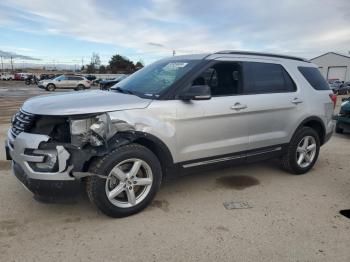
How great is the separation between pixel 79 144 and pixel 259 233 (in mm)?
2045

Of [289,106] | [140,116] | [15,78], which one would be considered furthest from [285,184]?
[15,78]

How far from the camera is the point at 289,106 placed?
498cm

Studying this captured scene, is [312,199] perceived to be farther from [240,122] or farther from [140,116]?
[140,116]

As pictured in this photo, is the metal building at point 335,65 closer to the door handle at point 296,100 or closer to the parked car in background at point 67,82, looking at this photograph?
the parked car in background at point 67,82

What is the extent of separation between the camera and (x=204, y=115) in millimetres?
4086

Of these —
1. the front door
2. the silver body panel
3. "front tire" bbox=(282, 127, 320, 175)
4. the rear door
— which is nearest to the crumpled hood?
the silver body panel

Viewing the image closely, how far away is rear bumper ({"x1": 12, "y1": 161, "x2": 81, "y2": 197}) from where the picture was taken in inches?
133

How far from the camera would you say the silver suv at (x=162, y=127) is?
3443mm

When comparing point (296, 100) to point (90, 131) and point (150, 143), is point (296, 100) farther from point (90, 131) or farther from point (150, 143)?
point (90, 131)

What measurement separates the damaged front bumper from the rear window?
3847mm

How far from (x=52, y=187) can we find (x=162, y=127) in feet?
4.28

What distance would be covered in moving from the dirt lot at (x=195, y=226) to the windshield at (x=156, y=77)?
1.38 metres

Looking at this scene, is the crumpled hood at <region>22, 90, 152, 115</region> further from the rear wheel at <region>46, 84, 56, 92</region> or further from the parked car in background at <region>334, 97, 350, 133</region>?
the rear wheel at <region>46, 84, 56, 92</region>

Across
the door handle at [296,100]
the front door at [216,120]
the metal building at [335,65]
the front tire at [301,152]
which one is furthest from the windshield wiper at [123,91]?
the metal building at [335,65]
